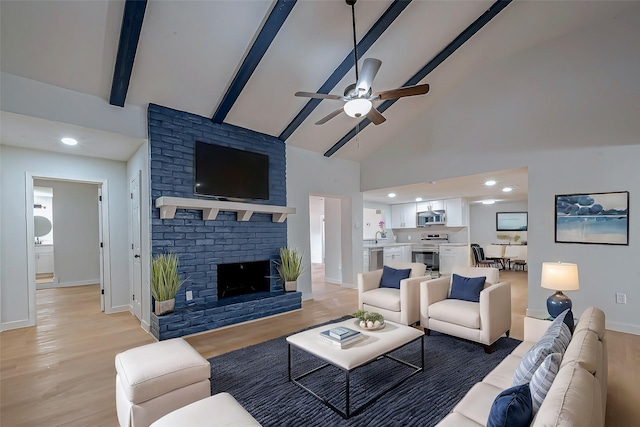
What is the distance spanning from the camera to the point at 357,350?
2.19 metres

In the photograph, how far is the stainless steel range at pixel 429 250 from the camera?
7.82 meters

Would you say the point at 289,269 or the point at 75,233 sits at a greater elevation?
the point at 75,233

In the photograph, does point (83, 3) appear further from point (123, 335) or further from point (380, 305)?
point (380, 305)

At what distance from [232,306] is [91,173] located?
318 centimetres

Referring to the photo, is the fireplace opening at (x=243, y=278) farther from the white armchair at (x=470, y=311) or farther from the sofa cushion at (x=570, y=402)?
the sofa cushion at (x=570, y=402)

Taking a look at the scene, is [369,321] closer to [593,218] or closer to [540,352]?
[540,352]

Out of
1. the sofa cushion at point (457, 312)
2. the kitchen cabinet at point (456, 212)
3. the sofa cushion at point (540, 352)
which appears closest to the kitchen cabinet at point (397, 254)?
the kitchen cabinet at point (456, 212)

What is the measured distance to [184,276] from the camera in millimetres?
3988

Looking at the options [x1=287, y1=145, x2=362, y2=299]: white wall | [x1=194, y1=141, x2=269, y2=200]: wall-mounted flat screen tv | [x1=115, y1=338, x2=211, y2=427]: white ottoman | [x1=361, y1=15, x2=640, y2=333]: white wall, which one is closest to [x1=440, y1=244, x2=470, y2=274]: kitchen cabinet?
[x1=287, y1=145, x2=362, y2=299]: white wall

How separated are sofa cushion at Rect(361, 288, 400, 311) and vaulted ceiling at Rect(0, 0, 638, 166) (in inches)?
109

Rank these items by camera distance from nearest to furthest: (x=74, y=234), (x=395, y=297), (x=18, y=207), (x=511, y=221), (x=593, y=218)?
(x=395, y=297)
(x=593, y=218)
(x=18, y=207)
(x=74, y=234)
(x=511, y=221)

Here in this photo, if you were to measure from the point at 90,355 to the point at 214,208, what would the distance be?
6.74ft

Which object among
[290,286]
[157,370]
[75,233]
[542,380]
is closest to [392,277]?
[290,286]

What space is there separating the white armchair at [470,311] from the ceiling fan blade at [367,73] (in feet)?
7.33
